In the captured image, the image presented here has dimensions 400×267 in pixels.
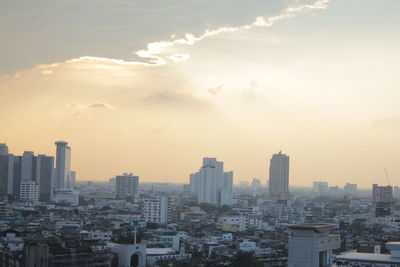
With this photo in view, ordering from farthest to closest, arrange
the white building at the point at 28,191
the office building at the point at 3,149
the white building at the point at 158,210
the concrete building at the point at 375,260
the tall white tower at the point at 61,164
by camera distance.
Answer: the tall white tower at the point at 61,164, the office building at the point at 3,149, the white building at the point at 28,191, the white building at the point at 158,210, the concrete building at the point at 375,260

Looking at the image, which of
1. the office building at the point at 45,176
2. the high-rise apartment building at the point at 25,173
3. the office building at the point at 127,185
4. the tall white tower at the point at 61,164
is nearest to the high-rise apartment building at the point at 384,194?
the office building at the point at 127,185

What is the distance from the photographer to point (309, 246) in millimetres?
16172

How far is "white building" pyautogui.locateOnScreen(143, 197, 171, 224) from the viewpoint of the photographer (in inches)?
1585

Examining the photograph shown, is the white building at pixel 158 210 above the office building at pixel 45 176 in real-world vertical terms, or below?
below

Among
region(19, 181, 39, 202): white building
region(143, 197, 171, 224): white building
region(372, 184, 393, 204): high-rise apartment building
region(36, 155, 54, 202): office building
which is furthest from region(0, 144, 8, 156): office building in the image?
region(372, 184, 393, 204): high-rise apartment building

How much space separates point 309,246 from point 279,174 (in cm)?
5738

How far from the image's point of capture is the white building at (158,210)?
4025cm

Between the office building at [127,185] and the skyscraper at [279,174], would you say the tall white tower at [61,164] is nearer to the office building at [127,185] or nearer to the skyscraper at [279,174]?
the office building at [127,185]

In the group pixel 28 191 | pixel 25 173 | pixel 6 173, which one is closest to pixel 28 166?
pixel 25 173

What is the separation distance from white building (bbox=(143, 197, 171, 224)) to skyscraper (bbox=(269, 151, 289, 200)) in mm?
33310

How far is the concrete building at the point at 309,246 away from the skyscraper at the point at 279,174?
56.2m

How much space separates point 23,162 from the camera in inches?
2211

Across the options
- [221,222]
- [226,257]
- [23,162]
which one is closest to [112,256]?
[226,257]

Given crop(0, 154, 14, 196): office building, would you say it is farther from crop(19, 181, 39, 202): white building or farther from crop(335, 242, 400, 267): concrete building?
crop(335, 242, 400, 267): concrete building
